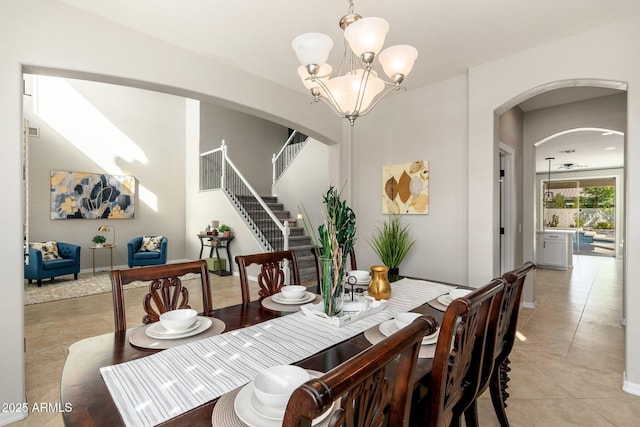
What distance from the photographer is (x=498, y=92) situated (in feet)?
10.0

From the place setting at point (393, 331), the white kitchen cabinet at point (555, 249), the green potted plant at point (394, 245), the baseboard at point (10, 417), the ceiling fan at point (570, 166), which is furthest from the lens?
the ceiling fan at point (570, 166)

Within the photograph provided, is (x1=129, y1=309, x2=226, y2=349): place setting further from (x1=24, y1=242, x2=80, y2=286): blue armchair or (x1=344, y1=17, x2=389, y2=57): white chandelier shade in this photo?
(x1=24, y1=242, x2=80, y2=286): blue armchair

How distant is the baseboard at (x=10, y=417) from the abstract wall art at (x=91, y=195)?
5476mm

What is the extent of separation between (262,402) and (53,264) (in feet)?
20.6

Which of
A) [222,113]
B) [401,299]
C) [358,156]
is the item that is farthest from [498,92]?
[222,113]

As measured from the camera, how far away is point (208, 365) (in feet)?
3.62

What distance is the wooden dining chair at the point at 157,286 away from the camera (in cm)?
151

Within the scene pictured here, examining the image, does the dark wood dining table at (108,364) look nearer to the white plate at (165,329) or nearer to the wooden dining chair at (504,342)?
the white plate at (165,329)

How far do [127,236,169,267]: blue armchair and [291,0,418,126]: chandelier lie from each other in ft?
18.6

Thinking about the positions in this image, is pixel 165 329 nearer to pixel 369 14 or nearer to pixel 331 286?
pixel 331 286

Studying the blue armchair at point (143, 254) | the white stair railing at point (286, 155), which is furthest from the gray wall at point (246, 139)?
the blue armchair at point (143, 254)

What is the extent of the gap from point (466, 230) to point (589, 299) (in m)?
2.89

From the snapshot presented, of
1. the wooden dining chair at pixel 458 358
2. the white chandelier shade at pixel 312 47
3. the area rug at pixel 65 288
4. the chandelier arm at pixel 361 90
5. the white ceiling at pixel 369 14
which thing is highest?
the white ceiling at pixel 369 14

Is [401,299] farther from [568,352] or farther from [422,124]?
[422,124]
